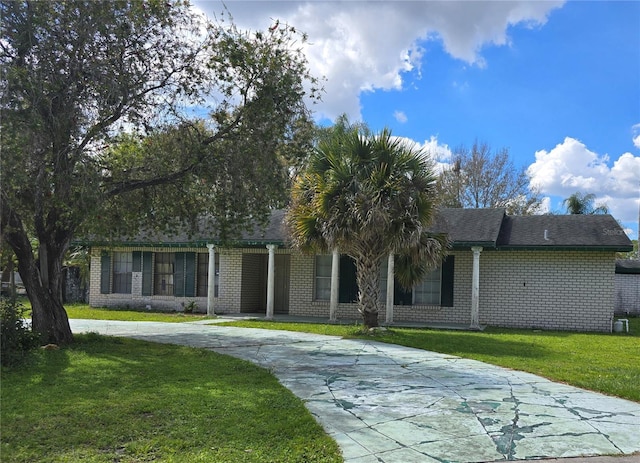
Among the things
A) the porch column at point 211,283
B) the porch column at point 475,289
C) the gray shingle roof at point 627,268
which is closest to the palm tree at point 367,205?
the porch column at point 475,289

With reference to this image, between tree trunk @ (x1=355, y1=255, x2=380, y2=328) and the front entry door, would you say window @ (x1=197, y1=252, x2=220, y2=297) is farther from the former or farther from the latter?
tree trunk @ (x1=355, y1=255, x2=380, y2=328)

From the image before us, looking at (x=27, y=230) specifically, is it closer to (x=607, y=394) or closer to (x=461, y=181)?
(x=607, y=394)

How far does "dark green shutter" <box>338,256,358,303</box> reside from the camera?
18031mm

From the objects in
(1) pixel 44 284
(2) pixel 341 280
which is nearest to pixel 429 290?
(2) pixel 341 280

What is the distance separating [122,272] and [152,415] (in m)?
16.4

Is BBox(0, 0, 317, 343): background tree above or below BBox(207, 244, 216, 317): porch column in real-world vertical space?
above

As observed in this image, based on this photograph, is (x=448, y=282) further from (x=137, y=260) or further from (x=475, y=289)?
(x=137, y=260)

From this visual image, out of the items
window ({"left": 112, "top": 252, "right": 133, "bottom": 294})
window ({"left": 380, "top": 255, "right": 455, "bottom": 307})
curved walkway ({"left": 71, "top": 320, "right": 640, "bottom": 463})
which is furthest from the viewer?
window ({"left": 112, "top": 252, "right": 133, "bottom": 294})

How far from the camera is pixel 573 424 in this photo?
5.94m

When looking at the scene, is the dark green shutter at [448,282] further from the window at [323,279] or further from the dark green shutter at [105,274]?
the dark green shutter at [105,274]

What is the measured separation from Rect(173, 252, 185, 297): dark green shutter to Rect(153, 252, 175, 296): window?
1.08 ft

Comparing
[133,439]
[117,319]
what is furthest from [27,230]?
[133,439]

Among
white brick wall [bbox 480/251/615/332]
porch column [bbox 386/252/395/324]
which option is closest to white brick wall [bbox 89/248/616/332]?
white brick wall [bbox 480/251/615/332]

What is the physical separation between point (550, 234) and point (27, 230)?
45.3 feet
